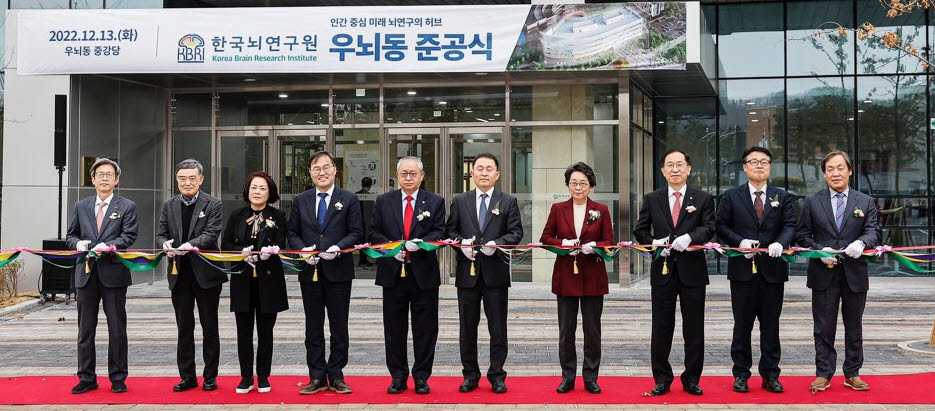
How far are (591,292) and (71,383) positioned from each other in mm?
4429

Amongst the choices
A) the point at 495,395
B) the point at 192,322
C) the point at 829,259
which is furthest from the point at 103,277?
the point at 829,259

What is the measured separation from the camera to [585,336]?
7.68 m

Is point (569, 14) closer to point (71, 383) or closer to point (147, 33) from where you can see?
point (147, 33)

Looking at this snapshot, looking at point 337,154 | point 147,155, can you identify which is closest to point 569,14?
point 337,154

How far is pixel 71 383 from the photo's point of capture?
26.7 ft

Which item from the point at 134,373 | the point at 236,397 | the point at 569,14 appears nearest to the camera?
the point at 236,397

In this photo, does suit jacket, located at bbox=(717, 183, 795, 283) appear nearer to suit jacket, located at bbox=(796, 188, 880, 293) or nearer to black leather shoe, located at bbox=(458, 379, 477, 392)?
suit jacket, located at bbox=(796, 188, 880, 293)

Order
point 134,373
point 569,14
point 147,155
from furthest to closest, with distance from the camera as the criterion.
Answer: point 147,155, point 569,14, point 134,373

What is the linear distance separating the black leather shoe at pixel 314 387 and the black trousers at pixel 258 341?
35cm

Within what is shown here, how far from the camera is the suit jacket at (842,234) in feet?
24.7

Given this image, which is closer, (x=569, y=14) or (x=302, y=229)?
(x=302, y=229)

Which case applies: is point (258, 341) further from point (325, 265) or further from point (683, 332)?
point (683, 332)

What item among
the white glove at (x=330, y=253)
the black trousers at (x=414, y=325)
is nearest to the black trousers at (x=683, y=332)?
the black trousers at (x=414, y=325)

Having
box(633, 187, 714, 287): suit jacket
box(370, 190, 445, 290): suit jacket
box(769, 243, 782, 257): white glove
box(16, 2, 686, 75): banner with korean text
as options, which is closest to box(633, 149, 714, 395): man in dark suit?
box(633, 187, 714, 287): suit jacket
